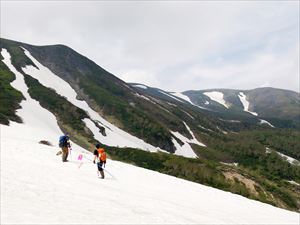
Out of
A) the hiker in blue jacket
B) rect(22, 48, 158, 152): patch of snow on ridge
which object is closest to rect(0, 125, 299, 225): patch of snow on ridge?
the hiker in blue jacket

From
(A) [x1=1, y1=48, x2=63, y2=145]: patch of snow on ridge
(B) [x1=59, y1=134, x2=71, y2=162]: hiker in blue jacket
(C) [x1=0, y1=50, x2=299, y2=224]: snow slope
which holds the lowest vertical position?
(C) [x1=0, y1=50, x2=299, y2=224]: snow slope

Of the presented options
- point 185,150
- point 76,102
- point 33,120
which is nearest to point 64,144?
point 33,120

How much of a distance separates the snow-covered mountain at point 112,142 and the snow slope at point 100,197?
155 millimetres

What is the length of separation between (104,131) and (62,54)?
74.3 metres

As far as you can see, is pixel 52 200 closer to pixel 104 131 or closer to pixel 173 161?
pixel 173 161

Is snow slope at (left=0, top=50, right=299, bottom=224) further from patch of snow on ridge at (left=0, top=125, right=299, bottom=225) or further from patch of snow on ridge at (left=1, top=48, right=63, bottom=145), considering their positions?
patch of snow on ridge at (left=1, top=48, right=63, bottom=145)

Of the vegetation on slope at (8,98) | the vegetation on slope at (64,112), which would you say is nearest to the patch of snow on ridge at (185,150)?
the vegetation on slope at (64,112)

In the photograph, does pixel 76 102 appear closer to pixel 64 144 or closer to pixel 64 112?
pixel 64 112

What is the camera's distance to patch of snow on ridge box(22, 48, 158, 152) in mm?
84062

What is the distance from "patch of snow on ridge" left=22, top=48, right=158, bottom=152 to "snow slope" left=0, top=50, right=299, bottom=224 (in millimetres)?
45781

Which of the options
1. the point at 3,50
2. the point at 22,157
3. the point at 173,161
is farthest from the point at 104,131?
the point at 3,50

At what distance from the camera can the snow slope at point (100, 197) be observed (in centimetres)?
1509

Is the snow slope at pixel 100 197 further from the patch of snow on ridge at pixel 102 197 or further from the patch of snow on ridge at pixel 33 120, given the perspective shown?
the patch of snow on ridge at pixel 33 120

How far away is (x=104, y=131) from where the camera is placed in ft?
275
